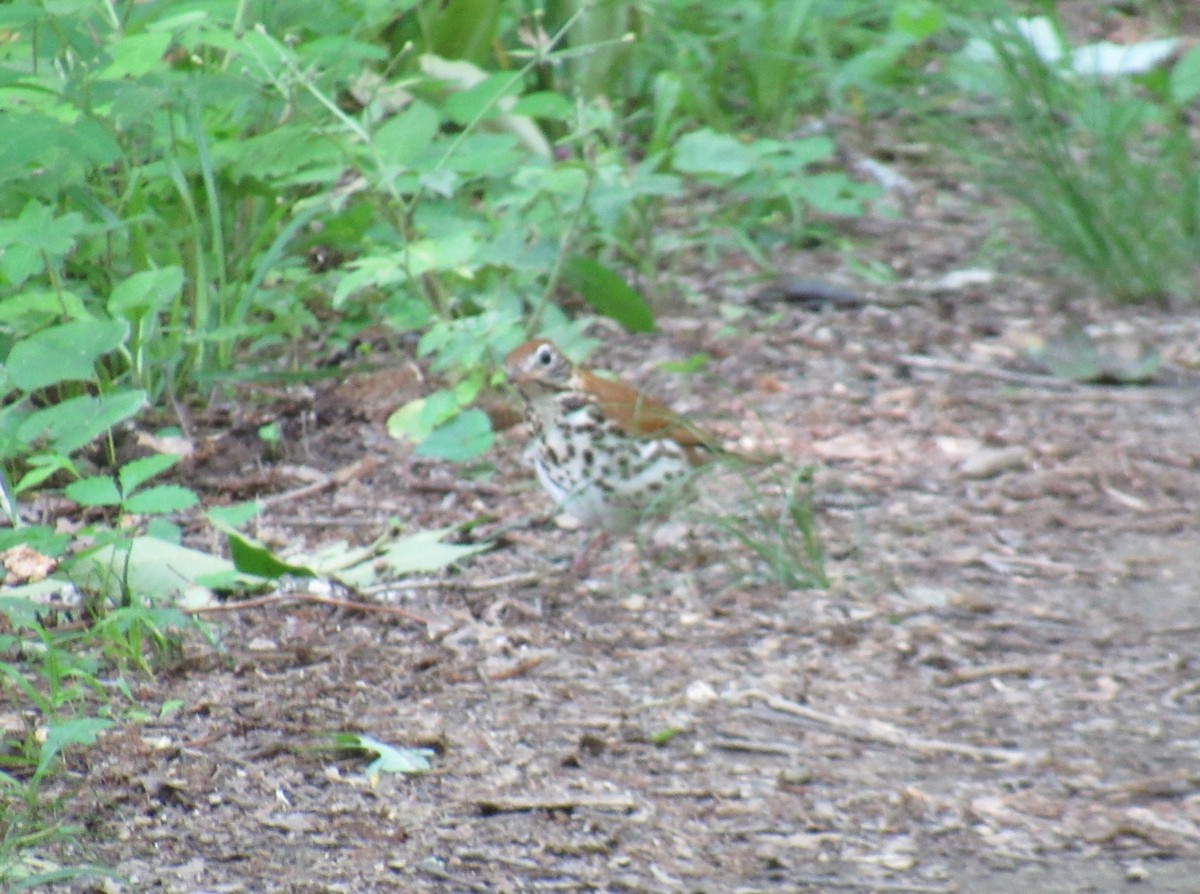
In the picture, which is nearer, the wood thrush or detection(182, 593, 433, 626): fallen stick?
detection(182, 593, 433, 626): fallen stick

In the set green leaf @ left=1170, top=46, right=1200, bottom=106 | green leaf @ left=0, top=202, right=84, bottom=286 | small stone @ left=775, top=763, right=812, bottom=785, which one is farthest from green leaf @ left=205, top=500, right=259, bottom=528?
green leaf @ left=1170, top=46, right=1200, bottom=106

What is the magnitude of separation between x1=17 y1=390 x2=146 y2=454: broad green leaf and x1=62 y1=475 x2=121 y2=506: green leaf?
7cm

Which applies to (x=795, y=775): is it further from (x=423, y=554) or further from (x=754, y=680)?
(x=423, y=554)

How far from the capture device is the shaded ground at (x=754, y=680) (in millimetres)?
2596

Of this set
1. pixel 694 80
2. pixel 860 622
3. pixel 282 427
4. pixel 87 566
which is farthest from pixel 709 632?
pixel 694 80

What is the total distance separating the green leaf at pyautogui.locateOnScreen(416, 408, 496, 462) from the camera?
4016mm

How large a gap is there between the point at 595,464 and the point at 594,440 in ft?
0.18

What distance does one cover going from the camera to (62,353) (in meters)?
3.30

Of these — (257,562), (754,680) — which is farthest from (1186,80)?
(257,562)

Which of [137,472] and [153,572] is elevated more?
[137,472]

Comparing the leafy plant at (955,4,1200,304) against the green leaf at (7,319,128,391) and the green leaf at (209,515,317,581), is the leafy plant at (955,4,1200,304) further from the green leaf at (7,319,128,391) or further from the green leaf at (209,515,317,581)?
the green leaf at (7,319,128,391)

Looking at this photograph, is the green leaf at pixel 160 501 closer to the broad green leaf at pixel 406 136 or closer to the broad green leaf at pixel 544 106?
the broad green leaf at pixel 406 136

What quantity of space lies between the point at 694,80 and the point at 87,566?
337cm

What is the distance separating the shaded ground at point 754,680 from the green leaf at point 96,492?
34cm
